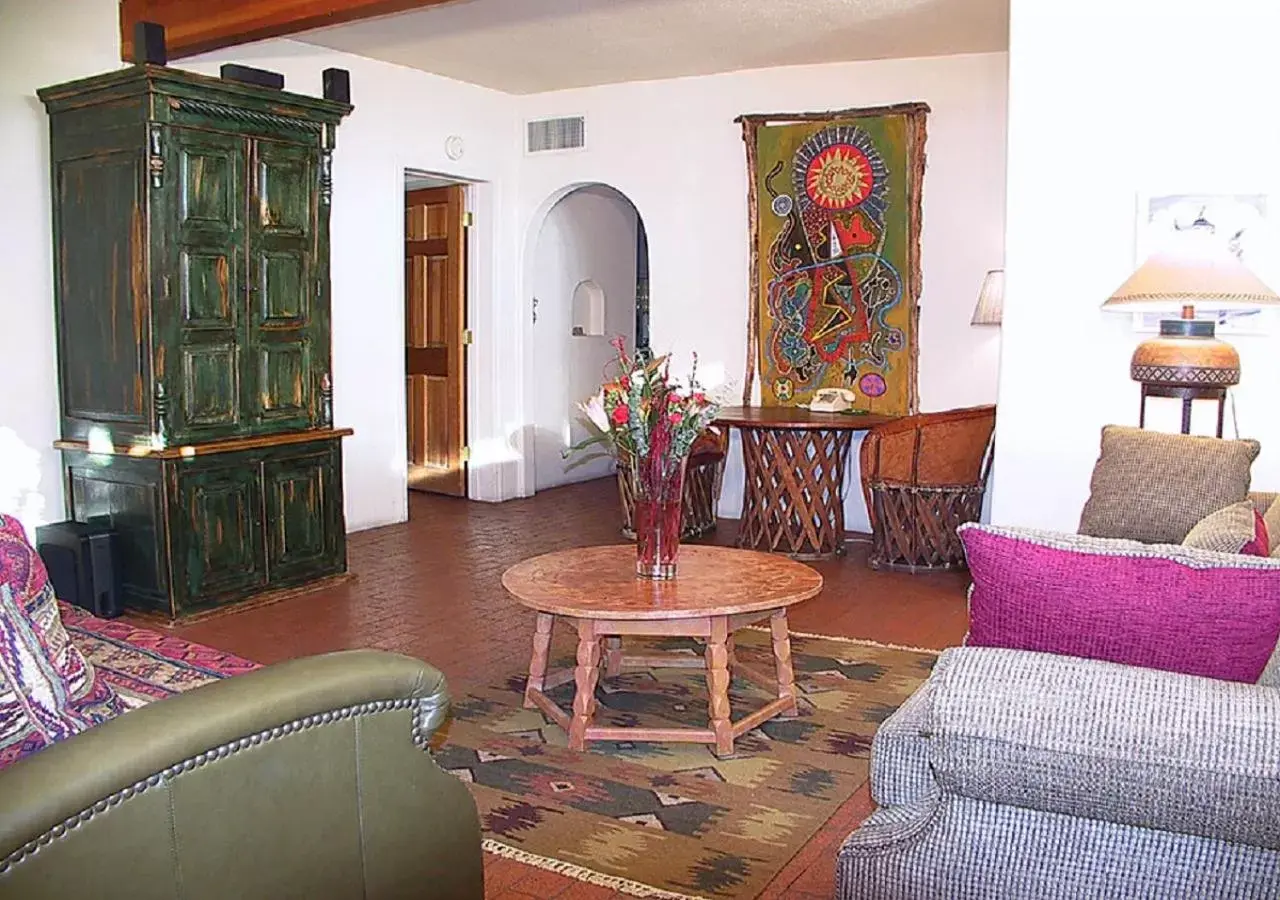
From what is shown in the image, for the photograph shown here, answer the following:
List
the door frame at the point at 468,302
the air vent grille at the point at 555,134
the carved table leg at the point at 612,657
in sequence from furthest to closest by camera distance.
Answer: the door frame at the point at 468,302 → the air vent grille at the point at 555,134 → the carved table leg at the point at 612,657

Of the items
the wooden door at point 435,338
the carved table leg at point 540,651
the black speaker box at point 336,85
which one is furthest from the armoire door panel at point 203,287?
the wooden door at point 435,338

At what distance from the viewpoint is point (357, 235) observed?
6.48 meters

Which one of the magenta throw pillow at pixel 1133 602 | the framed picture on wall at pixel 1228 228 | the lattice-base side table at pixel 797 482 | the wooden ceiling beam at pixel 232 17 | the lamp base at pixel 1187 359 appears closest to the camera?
the magenta throw pillow at pixel 1133 602

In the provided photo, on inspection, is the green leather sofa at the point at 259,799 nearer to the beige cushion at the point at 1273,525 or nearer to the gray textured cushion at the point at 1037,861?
the gray textured cushion at the point at 1037,861

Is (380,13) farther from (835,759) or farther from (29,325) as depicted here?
(835,759)

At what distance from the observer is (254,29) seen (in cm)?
476

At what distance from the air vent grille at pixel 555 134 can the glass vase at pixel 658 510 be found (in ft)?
14.5

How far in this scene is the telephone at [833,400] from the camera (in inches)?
254

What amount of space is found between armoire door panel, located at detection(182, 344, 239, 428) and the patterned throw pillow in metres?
2.66

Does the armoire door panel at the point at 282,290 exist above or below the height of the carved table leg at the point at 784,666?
above

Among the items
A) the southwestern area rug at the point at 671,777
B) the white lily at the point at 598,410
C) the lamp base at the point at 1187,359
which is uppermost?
the lamp base at the point at 1187,359

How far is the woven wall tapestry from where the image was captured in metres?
6.36

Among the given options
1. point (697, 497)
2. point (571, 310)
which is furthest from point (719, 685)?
point (571, 310)

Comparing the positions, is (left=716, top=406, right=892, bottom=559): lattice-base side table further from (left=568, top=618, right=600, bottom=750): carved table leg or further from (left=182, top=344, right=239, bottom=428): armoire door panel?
(left=568, top=618, right=600, bottom=750): carved table leg
